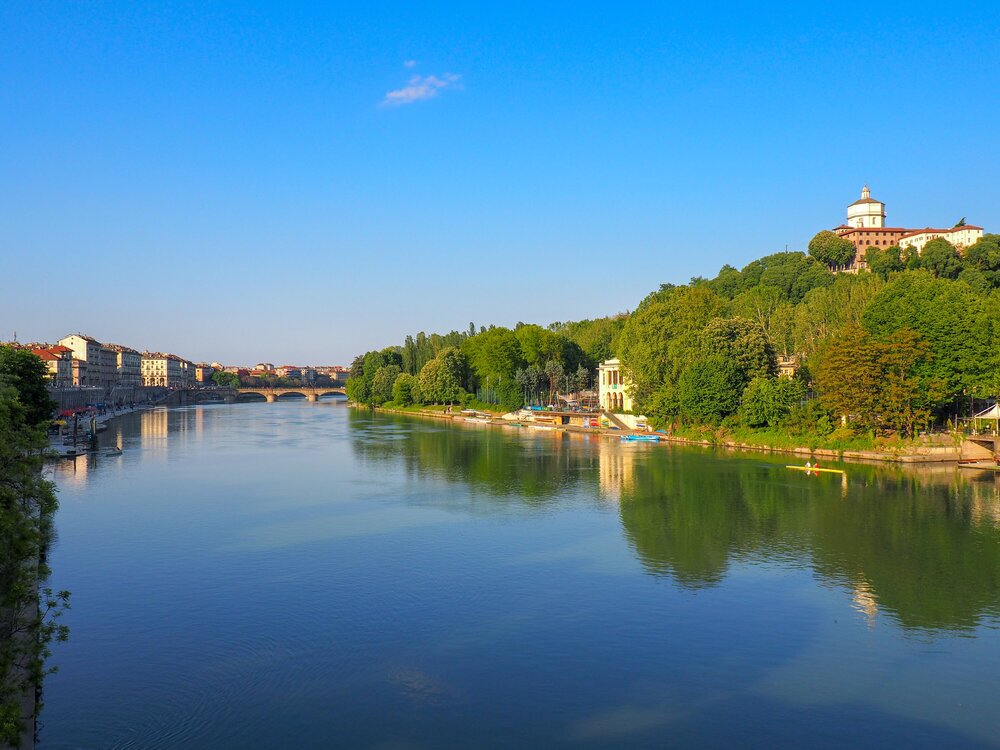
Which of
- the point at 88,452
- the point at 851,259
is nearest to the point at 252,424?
the point at 88,452

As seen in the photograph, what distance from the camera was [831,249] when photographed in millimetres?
94625

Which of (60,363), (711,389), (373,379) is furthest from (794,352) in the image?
(60,363)

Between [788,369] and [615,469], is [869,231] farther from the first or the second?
[615,469]

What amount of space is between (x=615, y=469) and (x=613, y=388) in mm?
29146

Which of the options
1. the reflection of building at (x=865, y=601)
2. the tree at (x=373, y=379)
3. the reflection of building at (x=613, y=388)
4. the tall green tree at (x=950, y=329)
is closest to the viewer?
the reflection of building at (x=865, y=601)

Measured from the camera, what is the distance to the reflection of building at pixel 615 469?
32.2 metres

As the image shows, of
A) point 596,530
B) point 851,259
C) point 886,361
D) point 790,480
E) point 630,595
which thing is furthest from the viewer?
point 851,259

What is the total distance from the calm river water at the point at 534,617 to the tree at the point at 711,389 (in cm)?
1563

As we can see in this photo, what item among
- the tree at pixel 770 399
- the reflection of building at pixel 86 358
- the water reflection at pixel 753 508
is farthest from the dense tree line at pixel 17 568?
the reflection of building at pixel 86 358

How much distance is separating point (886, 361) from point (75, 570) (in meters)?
36.6

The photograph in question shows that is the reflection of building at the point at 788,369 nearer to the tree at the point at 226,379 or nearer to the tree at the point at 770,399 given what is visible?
the tree at the point at 770,399

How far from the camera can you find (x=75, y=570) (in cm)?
1958

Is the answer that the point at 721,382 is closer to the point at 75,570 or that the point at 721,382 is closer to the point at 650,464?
the point at 650,464

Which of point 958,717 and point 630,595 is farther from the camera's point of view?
point 630,595
